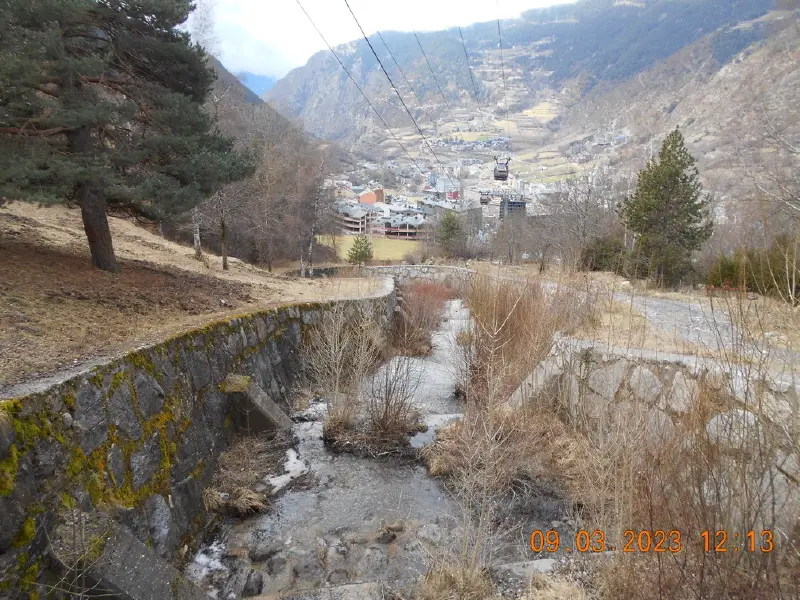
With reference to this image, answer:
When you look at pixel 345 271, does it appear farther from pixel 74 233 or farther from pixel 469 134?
pixel 469 134

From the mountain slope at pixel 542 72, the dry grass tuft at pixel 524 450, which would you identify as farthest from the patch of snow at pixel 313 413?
the mountain slope at pixel 542 72

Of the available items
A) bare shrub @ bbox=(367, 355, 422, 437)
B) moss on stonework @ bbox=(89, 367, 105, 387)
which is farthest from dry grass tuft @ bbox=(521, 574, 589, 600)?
bare shrub @ bbox=(367, 355, 422, 437)

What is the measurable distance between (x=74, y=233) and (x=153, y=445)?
7558 mm

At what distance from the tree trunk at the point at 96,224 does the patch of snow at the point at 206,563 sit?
499 centimetres

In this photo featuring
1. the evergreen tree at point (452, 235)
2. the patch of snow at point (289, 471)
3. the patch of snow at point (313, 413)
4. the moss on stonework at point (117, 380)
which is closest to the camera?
the moss on stonework at point (117, 380)

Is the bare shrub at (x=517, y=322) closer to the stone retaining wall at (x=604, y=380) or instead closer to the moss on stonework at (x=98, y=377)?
the stone retaining wall at (x=604, y=380)

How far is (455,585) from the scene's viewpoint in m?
4.12

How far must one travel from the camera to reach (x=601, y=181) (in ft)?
127

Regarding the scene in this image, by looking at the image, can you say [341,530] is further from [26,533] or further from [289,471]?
[26,533]

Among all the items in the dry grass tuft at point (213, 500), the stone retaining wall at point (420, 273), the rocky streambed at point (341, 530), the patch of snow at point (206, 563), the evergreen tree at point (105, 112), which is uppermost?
the evergreen tree at point (105, 112)

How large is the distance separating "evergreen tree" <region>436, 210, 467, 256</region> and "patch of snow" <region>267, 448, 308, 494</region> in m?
32.8

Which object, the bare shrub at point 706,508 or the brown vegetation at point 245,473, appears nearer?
the bare shrub at point 706,508

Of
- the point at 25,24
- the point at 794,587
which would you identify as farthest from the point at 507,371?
the point at 25,24

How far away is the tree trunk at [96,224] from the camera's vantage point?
292 inches
